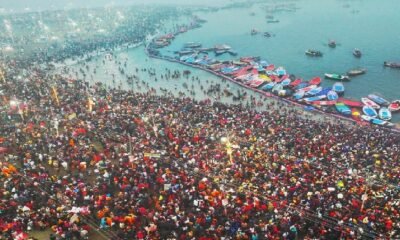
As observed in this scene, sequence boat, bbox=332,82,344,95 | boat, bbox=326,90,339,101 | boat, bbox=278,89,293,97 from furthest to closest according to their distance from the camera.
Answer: boat, bbox=332,82,344,95 → boat, bbox=278,89,293,97 → boat, bbox=326,90,339,101

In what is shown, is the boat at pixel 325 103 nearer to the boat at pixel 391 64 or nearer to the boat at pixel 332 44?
the boat at pixel 391 64

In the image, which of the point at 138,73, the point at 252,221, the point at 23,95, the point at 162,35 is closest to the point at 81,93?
the point at 23,95

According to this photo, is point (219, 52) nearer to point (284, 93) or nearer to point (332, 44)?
point (332, 44)

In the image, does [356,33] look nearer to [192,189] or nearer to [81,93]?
[81,93]

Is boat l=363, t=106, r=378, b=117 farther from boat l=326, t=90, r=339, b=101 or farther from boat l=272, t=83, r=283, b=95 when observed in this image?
boat l=272, t=83, r=283, b=95

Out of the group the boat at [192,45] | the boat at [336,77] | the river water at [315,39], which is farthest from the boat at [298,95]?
the boat at [192,45]

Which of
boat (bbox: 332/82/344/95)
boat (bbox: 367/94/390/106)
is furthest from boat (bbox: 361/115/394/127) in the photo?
boat (bbox: 332/82/344/95)
